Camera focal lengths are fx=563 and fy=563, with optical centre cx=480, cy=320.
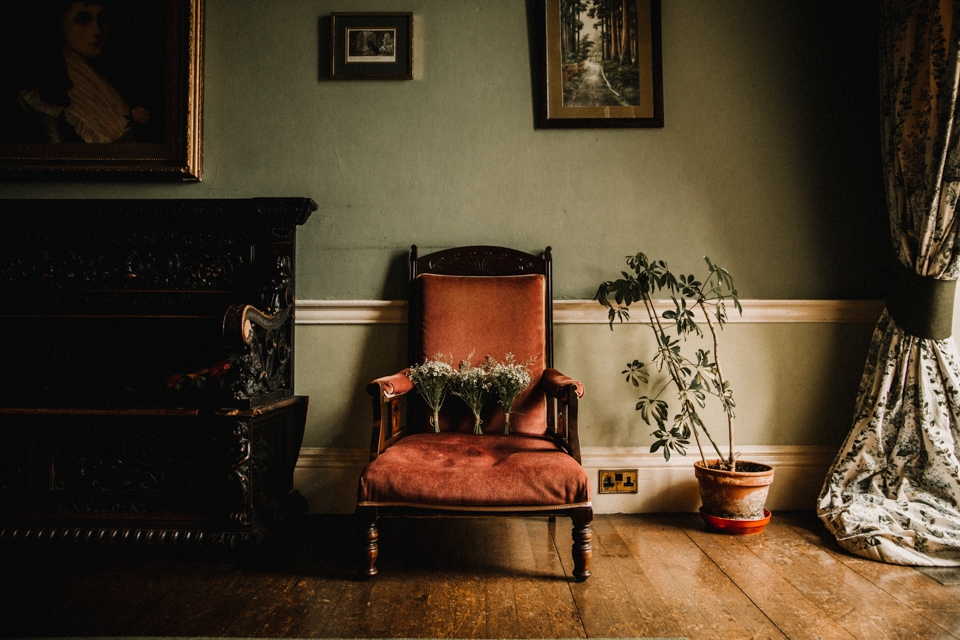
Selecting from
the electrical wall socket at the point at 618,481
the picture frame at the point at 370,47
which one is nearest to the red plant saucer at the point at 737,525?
the electrical wall socket at the point at 618,481

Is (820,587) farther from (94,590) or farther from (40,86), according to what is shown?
(40,86)

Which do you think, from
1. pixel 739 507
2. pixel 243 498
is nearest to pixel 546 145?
pixel 739 507

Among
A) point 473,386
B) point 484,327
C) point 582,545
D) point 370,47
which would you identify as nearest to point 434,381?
point 473,386

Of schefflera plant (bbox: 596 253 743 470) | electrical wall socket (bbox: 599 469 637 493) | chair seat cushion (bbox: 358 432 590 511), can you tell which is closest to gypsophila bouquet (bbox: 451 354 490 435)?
chair seat cushion (bbox: 358 432 590 511)

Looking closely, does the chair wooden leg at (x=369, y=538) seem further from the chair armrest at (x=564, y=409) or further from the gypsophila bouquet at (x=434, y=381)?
the chair armrest at (x=564, y=409)

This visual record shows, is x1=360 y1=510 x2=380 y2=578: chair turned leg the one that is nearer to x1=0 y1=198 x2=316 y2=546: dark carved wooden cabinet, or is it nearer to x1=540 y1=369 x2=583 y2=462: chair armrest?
x1=0 y1=198 x2=316 y2=546: dark carved wooden cabinet

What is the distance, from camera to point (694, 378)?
7.48 feet

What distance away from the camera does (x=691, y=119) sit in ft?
8.49

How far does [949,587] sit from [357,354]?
7.49 ft

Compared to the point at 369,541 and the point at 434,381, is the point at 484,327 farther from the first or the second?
the point at 369,541

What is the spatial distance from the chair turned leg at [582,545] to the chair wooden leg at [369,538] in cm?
63

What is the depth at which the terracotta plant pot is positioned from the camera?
221cm

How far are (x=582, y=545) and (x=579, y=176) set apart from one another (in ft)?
5.22

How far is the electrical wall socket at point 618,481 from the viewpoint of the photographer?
2508 millimetres
